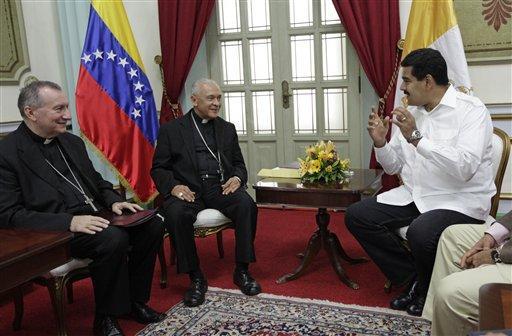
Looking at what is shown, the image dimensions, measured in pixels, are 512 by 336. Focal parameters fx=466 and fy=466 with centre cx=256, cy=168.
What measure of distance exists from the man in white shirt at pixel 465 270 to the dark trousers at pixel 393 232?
0.72ft

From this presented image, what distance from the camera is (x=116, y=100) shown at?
3686mm

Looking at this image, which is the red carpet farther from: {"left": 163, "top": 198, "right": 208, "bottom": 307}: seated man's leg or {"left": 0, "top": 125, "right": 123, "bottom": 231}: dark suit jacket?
{"left": 0, "top": 125, "right": 123, "bottom": 231}: dark suit jacket

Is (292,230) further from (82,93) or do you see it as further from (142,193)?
(82,93)

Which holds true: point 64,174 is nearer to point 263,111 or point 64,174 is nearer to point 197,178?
point 197,178

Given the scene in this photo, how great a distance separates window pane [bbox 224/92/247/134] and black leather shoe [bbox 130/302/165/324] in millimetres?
2671

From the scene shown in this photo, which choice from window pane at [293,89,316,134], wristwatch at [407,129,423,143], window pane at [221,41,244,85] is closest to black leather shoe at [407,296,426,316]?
wristwatch at [407,129,423,143]

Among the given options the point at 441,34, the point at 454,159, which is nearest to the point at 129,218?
the point at 454,159

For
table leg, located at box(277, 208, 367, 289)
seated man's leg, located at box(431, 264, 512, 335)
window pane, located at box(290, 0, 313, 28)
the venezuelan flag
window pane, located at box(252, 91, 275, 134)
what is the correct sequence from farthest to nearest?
1. window pane, located at box(252, 91, 275, 134)
2. window pane, located at box(290, 0, 313, 28)
3. the venezuelan flag
4. table leg, located at box(277, 208, 367, 289)
5. seated man's leg, located at box(431, 264, 512, 335)

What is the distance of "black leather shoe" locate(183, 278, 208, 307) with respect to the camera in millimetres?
2625

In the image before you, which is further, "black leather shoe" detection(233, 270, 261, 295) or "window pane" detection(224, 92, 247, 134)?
"window pane" detection(224, 92, 247, 134)

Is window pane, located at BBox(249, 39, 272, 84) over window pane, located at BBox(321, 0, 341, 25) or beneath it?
beneath

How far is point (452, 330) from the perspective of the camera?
161 centimetres

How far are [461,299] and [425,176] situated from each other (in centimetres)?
92

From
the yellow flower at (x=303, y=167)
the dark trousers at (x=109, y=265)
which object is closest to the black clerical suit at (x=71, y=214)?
the dark trousers at (x=109, y=265)
